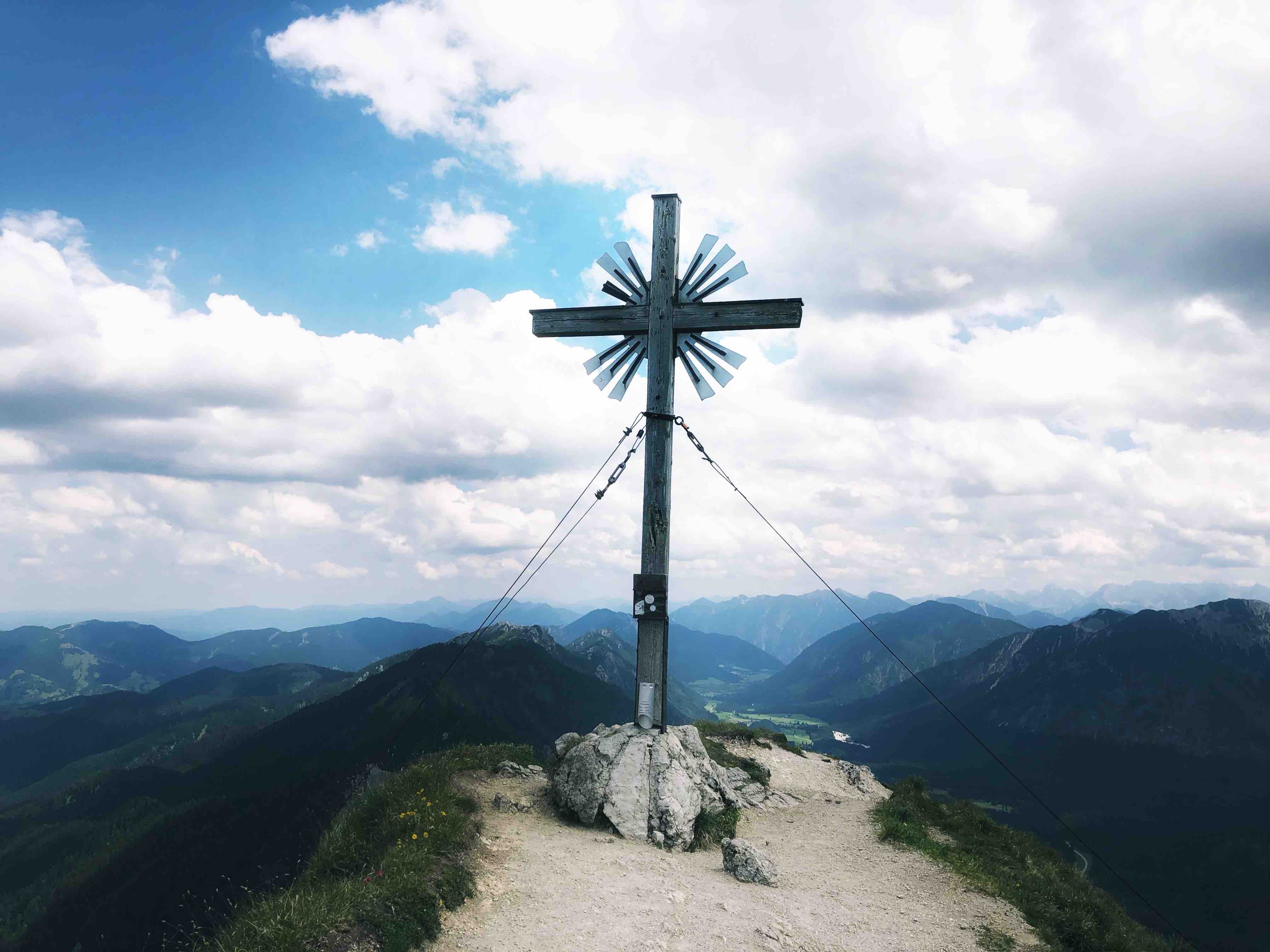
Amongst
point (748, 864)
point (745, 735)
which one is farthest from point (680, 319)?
point (745, 735)

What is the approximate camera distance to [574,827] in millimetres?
13445

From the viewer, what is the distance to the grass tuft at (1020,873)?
10.4 meters

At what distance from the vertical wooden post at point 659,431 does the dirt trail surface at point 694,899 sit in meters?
3.67

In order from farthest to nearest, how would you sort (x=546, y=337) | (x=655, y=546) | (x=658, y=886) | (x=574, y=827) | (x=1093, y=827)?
(x=1093, y=827) → (x=546, y=337) → (x=655, y=546) → (x=574, y=827) → (x=658, y=886)

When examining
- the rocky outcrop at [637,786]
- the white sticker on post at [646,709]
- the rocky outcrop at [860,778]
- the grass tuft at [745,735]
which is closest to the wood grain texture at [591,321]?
the white sticker on post at [646,709]

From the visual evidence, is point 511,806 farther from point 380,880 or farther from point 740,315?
point 740,315

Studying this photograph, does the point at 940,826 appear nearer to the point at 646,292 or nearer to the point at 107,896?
the point at 646,292

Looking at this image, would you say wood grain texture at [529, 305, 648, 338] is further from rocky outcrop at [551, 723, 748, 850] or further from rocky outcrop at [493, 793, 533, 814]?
rocky outcrop at [493, 793, 533, 814]

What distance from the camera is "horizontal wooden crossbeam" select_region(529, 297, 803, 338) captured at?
15117 millimetres

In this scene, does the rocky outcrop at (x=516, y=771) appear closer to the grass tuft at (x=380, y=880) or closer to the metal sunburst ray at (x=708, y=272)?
the grass tuft at (x=380, y=880)

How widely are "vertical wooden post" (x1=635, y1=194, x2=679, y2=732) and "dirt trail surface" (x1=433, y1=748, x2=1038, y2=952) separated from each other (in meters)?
3.67

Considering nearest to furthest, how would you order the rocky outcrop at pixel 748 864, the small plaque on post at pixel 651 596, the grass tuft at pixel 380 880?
the grass tuft at pixel 380 880 < the rocky outcrop at pixel 748 864 < the small plaque on post at pixel 651 596

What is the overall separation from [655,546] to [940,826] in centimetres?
1018

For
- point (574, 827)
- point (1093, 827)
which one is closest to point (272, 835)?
point (574, 827)
